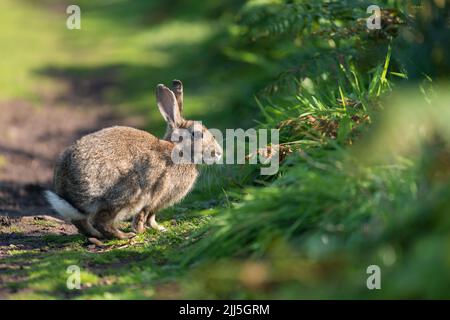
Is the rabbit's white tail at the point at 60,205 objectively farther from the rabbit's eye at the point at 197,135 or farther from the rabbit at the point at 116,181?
the rabbit's eye at the point at 197,135

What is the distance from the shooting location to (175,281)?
16.4ft

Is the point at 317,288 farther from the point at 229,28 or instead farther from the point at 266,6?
the point at 229,28

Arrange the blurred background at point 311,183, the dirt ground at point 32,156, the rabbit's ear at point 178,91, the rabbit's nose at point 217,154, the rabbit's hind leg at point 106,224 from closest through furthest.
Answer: the blurred background at point 311,183 < the rabbit's hind leg at point 106,224 < the dirt ground at point 32,156 < the rabbit's nose at point 217,154 < the rabbit's ear at point 178,91

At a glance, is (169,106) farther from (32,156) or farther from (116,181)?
(32,156)

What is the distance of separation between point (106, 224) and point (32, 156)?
15.2 ft

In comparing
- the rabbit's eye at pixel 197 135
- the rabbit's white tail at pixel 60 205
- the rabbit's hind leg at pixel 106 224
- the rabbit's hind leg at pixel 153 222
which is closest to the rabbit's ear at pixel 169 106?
Result: the rabbit's eye at pixel 197 135

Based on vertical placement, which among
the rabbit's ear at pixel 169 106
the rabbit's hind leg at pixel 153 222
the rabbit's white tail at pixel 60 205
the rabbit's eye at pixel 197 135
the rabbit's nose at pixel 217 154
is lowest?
the rabbit's hind leg at pixel 153 222

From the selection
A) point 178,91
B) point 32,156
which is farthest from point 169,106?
point 32,156

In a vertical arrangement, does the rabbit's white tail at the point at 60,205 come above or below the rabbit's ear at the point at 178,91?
below

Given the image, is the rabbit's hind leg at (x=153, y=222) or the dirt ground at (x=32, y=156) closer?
the rabbit's hind leg at (x=153, y=222)

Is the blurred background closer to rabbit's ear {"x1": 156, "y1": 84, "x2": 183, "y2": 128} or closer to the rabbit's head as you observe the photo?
the rabbit's head

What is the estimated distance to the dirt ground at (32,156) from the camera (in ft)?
22.8

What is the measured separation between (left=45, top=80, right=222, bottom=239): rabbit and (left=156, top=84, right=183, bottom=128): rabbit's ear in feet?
0.90
